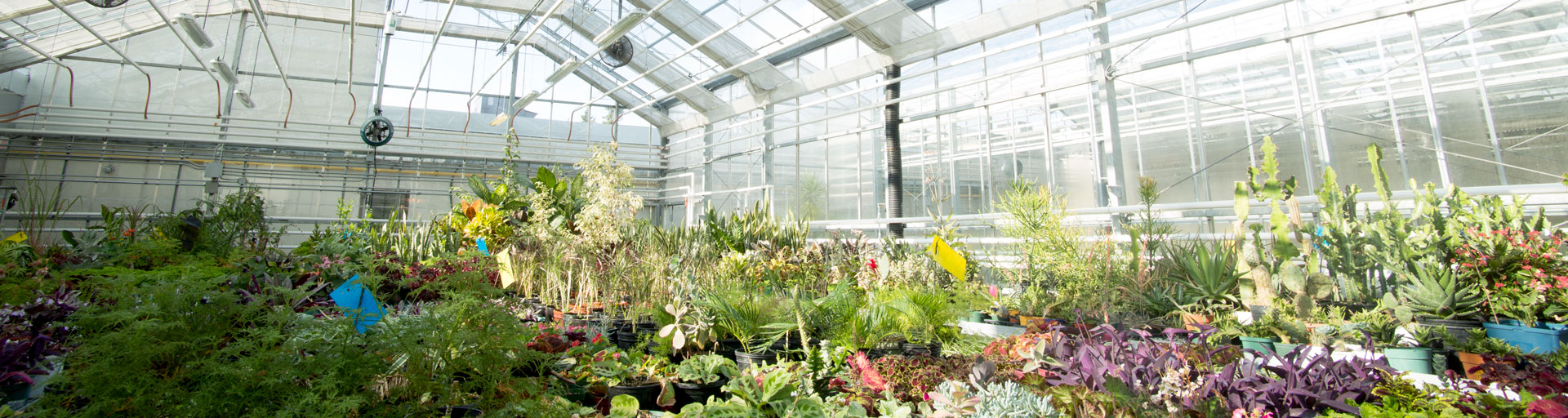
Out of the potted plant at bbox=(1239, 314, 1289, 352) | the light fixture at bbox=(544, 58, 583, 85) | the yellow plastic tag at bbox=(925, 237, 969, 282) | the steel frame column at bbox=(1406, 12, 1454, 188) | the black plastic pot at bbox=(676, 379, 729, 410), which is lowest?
the black plastic pot at bbox=(676, 379, 729, 410)

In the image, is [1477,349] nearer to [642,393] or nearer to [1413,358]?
[1413,358]

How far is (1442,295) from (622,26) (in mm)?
6190

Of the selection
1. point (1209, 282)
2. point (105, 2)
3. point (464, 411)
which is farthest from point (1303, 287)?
point (105, 2)

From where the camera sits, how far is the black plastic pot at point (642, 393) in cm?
211

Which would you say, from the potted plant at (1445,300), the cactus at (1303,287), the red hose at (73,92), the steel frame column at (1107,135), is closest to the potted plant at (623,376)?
the cactus at (1303,287)

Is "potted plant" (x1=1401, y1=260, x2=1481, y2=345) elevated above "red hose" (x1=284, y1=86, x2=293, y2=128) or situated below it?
below

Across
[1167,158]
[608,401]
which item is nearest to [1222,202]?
[1167,158]

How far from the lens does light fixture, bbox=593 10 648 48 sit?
6.05 m

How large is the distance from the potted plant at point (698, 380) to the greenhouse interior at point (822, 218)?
1cm

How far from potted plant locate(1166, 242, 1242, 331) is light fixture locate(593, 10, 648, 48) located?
4927 millimetres

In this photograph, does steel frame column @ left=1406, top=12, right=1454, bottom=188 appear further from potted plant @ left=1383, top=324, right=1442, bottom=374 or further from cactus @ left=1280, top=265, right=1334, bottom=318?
potted plant @ left=1383, top=324, right=1442, bottom=374

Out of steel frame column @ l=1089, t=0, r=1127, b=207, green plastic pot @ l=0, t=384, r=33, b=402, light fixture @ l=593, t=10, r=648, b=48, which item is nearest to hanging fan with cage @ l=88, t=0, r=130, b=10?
light fixture @ l=593, t=10, r=648, b=48

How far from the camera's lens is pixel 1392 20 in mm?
4781

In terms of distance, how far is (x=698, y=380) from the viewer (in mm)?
2260
